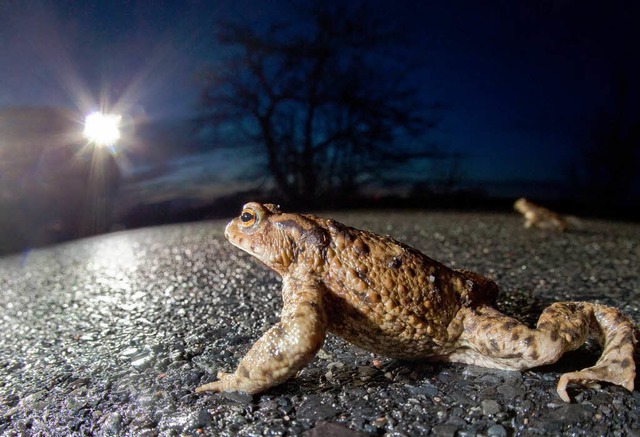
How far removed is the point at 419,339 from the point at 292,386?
57cm

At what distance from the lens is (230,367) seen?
193 centimetres

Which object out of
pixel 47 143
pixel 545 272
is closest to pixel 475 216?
pixel 545 272

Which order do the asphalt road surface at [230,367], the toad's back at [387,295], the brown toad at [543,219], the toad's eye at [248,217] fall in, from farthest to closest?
the brown toad at [543,219], the toad's eye at [248,217], the toad's back at [387,295], the asphalt road surface at [230,367]

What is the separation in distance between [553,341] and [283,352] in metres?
1.07

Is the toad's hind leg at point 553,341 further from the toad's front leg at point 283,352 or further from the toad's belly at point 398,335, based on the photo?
the toad's front leg at point 283,352

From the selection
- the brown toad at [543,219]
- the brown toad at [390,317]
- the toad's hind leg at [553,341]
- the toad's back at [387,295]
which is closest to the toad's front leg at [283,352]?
the brown toad at [390,317]

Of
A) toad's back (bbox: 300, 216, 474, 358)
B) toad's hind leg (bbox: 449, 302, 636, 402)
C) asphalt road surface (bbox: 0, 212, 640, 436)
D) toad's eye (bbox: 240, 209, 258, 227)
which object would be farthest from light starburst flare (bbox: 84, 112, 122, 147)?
toad's hind leg (bbox: 449, 302, 636, 402)

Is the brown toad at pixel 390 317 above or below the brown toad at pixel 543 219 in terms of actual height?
above

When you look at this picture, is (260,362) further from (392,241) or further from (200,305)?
(200,305)

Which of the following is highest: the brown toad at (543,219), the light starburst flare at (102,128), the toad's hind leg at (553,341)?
the light starburst flare at (102,128)

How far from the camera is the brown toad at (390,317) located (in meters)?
1.62

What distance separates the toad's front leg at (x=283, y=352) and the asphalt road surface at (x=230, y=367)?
0.21 ft

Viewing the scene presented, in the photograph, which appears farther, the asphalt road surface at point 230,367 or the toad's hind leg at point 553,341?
the toad's hind leg at point 553,341

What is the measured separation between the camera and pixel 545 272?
136 inches
